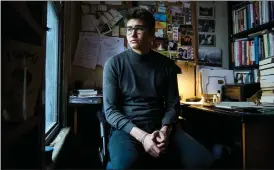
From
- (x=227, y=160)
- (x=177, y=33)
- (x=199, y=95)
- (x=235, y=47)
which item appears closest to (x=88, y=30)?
(x=177, y=33)

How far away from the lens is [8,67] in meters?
0.52

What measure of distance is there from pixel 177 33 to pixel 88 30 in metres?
0.91

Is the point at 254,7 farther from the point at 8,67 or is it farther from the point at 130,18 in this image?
the point at 8,67

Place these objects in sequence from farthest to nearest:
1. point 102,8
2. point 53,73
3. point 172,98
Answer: point 102,8, point 53,73, point 172,98

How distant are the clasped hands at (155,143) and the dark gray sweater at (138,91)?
107 millimetres

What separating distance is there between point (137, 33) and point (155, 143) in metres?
0.59

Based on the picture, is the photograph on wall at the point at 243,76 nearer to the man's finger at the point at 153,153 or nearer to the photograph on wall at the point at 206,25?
the photograph on wall at the point at 206,25

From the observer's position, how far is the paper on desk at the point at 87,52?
2.12 m

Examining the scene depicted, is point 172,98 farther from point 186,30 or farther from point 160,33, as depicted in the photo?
point 186,30

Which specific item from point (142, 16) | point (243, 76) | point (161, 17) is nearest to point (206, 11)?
point (161, 17)

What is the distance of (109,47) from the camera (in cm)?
218

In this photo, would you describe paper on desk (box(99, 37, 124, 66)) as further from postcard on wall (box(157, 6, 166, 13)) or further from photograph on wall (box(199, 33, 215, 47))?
photograph on wall (box(199, 33, 215, 47))

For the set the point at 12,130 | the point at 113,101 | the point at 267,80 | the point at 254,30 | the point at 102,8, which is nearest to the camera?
the point at 12,130

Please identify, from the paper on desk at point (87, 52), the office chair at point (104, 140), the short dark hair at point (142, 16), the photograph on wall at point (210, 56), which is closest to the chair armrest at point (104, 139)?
the office chair at point (104, 140)
